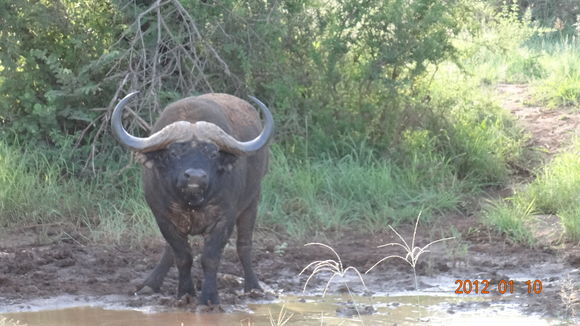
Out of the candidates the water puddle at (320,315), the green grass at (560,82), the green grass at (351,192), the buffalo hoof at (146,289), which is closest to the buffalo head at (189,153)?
the water puddle at (320,315)

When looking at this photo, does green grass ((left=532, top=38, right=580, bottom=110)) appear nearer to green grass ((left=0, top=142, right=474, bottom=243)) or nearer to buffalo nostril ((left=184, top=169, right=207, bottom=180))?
green grass ((left=0, top=142, right=474, bottom=243))

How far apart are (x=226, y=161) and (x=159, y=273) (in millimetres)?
1136

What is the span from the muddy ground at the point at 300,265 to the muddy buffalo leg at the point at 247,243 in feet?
0.43

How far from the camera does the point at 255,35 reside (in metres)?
9.91

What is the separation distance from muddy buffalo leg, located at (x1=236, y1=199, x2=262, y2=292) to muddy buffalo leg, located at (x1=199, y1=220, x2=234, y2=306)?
0.57m

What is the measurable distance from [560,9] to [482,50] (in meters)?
3.52

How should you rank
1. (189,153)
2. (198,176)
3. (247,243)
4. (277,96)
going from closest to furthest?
(198,176)
(189,153)
(247,243)
(277,96)

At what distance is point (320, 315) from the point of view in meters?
6.84

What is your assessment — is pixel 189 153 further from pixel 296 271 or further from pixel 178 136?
pixel 296 271

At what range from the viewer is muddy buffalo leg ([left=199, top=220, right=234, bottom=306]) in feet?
22.7

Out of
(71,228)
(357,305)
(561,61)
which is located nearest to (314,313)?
(357,305)

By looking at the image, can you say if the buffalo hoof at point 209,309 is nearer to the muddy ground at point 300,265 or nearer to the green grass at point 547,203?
the muddy ground at point 300,265

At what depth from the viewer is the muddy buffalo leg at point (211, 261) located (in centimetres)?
693

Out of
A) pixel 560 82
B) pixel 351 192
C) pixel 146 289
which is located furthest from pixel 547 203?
pixel 146 289
